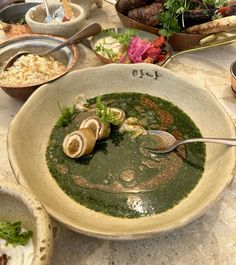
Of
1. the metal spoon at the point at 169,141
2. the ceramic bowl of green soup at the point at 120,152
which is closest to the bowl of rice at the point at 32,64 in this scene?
the ceramic bowl of green soup at the point at 120,152

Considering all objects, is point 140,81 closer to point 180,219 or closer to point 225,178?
point 225,178

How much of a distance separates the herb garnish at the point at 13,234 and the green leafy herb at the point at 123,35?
144cm

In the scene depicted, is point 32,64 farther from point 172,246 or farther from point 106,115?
point 172,246

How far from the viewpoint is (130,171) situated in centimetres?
136

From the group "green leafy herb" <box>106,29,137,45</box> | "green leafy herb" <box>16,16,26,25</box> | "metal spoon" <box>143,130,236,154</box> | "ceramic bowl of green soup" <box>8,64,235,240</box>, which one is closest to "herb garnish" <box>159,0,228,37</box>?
"green leafy herb" <box>106,29,137,45</box>

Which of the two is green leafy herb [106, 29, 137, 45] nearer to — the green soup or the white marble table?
the green soup

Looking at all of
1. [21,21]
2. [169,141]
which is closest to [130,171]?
[169,141]

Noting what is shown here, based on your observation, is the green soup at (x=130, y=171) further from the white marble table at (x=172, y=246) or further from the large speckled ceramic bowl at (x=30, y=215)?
the large speckled ceramic bowl at (x=30, y=215)

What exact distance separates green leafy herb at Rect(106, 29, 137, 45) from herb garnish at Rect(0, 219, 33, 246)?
1444 millimetres

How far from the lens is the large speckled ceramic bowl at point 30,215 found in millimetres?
867

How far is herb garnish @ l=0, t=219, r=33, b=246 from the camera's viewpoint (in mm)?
956

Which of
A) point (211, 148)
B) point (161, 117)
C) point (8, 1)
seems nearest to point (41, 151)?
point (161, 117)

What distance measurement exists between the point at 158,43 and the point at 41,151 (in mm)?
1072

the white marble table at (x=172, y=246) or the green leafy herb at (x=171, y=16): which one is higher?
the green leafy herb at (x=171, y=16)
